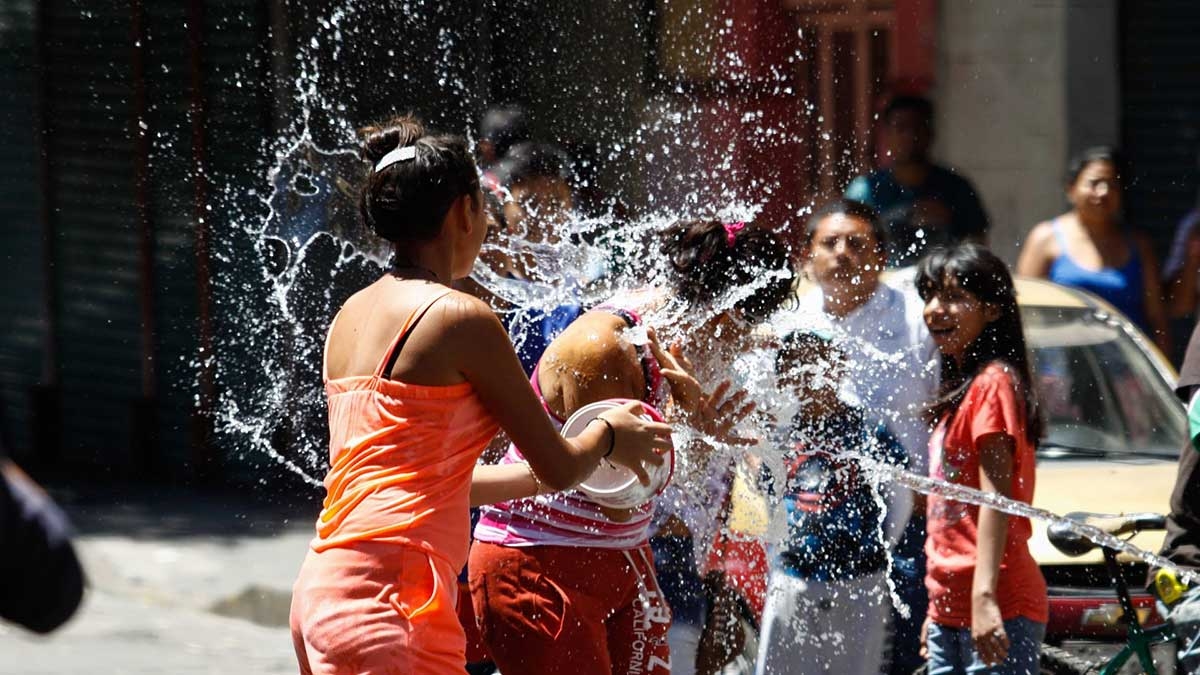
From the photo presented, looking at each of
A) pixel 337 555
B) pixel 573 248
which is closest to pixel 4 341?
pixel 573 248

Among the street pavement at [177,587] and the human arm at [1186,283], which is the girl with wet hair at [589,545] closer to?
the street pavement at [177,587]

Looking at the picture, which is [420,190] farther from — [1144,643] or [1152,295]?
[1152,295]

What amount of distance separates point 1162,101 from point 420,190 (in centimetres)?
730

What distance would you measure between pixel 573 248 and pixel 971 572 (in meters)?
1.37

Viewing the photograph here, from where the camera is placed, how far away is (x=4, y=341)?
38.8 feet

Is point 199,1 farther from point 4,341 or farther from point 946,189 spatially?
point 946,189

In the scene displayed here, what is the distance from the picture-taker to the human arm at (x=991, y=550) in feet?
15.0

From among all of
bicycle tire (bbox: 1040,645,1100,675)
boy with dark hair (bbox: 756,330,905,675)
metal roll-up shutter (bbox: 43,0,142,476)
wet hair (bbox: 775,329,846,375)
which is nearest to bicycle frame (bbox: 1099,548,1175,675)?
bicycle tire (bbox: 1040,645,1100,675)

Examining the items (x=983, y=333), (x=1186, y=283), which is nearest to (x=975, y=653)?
(x=983, y=333)

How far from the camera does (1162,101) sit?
375 inches

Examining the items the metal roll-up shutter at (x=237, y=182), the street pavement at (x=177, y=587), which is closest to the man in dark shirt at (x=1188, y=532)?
the street pavement at (x=177, y=587)

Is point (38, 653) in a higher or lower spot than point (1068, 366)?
lower

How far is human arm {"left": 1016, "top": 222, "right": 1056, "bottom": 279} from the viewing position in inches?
295

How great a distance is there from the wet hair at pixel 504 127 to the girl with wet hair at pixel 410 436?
3.37m
